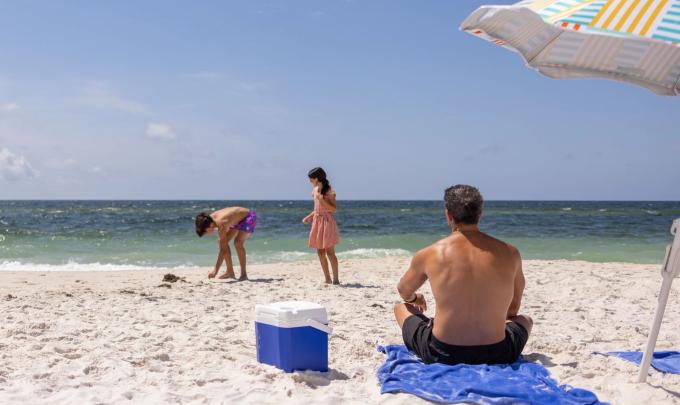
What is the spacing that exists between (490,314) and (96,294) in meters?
5.12

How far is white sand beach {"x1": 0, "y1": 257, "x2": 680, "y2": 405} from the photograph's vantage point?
3482 millimetres

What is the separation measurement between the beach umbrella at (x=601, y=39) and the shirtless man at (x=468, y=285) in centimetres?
81

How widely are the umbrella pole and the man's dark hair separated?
1.06 meters

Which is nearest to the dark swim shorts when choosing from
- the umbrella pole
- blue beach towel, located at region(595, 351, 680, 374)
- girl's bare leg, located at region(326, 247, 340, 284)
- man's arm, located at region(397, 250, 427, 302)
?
man's arm, located at region(397, 250, 427, 302)

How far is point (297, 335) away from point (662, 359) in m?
2.50

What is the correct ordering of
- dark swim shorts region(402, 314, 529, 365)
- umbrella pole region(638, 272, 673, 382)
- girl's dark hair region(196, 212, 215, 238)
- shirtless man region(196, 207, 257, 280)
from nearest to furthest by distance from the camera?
umbrella pole region(638, 272, 673, 382)
dark swim shorts region(402, 314, 529, 365)
girl's dark hair region(196, 212, 215, 238)
shirtless man region(196, 207, 257, 280)

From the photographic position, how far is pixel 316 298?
700cm

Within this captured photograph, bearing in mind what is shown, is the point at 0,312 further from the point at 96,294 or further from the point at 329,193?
the point at 329,193

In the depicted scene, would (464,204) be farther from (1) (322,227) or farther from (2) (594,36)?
(1) (322,227)

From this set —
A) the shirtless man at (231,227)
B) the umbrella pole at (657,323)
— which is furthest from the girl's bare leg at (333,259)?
the umbrella pole at (657,323)

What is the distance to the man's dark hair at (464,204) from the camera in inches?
142

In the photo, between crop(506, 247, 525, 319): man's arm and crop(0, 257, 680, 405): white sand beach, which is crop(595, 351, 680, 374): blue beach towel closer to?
crop(0, 257, 680, 405): white sand beach

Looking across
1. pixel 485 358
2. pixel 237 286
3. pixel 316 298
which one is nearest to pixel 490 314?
pixel 485 358

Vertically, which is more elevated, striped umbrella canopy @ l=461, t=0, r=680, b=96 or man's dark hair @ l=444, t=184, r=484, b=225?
striped umbrella canopy @ l=461, t=0, r=680, b=96
